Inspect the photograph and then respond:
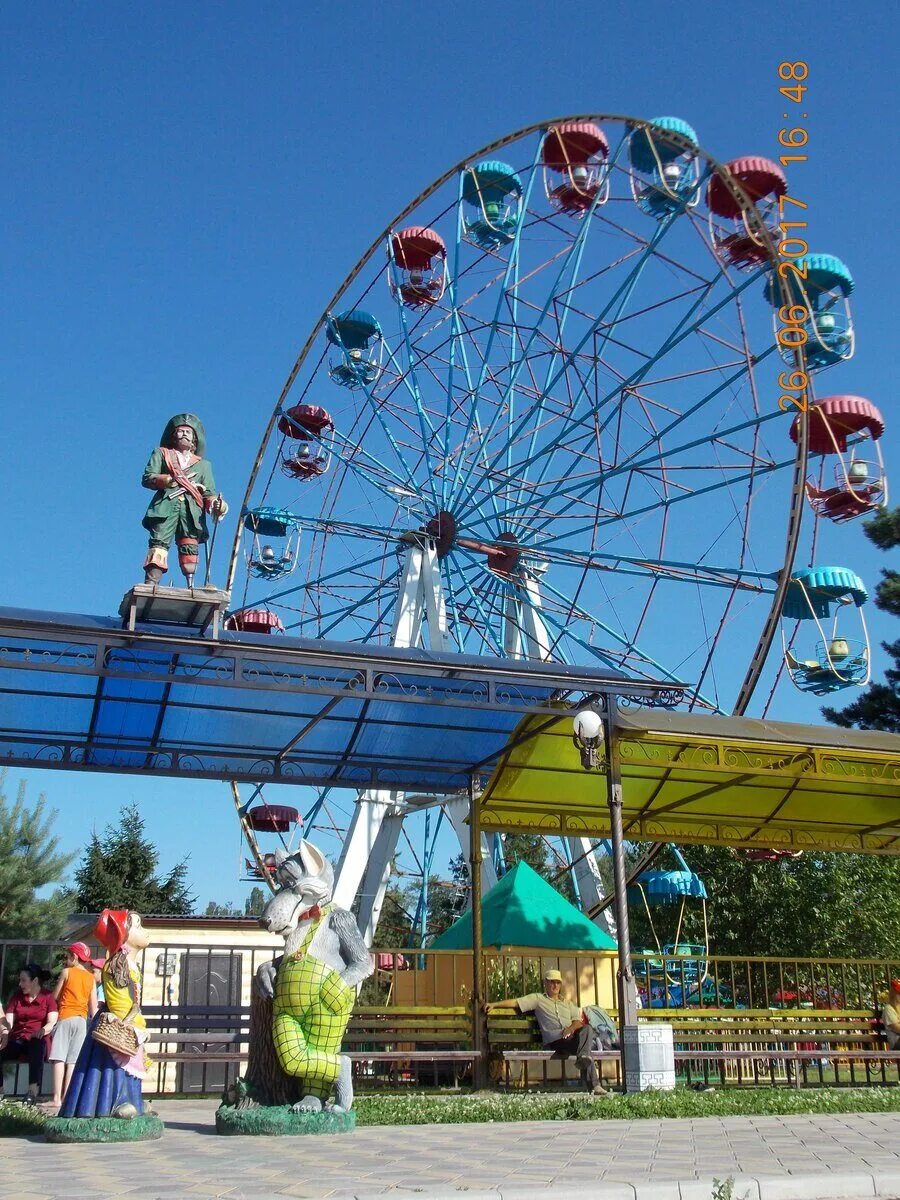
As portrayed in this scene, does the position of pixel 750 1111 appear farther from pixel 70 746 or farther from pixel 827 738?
pixel 70 746

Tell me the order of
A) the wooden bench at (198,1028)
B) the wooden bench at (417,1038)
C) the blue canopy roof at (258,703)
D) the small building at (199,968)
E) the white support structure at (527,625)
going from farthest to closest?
the white support structure at (527,625), the small building at (199,968), the wooden bench at (417,1038), the blue canopy roof at (258,703), the wooden bench at (198,1028)

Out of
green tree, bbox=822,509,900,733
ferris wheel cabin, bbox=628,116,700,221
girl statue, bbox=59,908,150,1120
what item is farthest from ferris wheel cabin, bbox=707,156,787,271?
girl statue, bbox=59,908,150,1120

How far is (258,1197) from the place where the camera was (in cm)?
451

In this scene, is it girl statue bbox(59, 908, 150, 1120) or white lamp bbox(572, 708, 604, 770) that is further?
white lamp bbox(572, 708, 604, 770)

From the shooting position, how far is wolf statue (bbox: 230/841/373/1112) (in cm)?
694

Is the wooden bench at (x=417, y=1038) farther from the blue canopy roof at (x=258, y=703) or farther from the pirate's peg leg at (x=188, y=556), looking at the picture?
the pirate's peg leg at (x=188, y=556)

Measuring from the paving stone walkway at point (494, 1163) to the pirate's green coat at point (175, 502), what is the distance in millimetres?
4507

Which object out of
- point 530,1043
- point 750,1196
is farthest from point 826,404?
point 750,1196

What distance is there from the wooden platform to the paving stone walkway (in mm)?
3826

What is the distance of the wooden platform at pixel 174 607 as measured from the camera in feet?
31.3

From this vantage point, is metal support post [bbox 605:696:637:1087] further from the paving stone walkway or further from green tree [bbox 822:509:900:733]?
green tree [bbox 822:509:900:733]

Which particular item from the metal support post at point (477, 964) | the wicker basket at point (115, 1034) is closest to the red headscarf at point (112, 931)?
the wicker basket at point (115, 1034)

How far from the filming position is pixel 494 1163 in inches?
226

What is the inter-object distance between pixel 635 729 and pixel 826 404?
942cm
